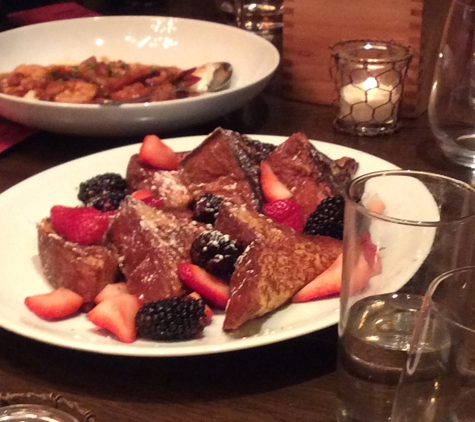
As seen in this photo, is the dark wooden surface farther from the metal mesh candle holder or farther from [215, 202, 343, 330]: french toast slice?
the metal mesh candle holder

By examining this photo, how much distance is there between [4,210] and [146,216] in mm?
309

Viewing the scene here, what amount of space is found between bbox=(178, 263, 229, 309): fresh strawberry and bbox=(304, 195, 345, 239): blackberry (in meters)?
0.20

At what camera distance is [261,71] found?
1828 millimetres

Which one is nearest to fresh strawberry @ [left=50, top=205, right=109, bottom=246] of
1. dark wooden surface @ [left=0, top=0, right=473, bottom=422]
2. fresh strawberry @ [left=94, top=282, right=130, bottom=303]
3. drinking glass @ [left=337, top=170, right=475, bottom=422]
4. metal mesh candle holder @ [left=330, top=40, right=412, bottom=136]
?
fresh strawberry @ [left=94, top=282, right=130, bottom=303]

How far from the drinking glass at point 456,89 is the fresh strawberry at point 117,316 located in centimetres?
91

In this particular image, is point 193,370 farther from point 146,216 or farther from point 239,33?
A: point 239,33

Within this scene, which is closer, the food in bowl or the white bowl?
the white bowl

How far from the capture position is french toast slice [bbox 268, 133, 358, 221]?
49.4 inches

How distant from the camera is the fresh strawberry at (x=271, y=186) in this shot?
1.24 meters

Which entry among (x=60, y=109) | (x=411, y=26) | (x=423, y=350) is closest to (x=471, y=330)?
(x=423, y=350)

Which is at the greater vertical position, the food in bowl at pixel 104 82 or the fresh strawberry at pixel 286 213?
the fresh strawberry at pixel 286 213

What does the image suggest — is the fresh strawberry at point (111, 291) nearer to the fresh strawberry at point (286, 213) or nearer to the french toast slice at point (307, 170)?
the fresh strawberry at point (286, 213)

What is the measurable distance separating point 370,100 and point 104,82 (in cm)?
79

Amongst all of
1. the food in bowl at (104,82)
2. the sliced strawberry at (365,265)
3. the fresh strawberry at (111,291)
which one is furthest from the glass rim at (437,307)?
the food in bowl at (104,82)
